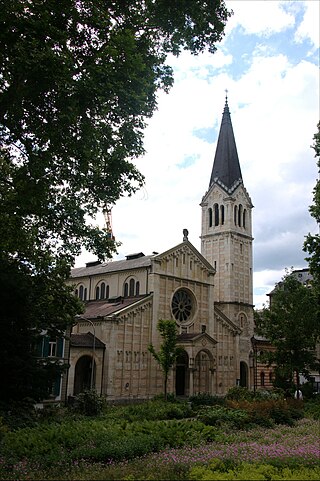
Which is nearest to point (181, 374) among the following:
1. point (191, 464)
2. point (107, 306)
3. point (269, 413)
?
point (107, 306)

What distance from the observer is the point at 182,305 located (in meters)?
47.0

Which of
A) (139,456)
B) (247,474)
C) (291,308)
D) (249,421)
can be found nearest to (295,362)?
(291,308)

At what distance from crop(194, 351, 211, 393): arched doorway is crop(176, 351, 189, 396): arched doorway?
3.75 ft

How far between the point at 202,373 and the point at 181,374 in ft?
7.65

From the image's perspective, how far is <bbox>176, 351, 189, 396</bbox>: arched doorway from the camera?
44781mm

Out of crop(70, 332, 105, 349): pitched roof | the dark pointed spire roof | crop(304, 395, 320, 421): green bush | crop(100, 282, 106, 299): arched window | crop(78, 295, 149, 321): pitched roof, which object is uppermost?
the dark pointed spire roof

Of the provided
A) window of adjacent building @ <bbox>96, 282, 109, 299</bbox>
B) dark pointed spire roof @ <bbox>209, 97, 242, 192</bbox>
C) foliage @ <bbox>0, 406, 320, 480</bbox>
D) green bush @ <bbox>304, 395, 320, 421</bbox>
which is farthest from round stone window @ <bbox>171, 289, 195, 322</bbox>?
foliage @ <bbox>0, 406, 320, 480</bbox>

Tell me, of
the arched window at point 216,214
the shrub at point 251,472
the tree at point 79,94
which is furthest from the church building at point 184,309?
the shrub at point 251,472

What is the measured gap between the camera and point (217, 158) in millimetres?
60906

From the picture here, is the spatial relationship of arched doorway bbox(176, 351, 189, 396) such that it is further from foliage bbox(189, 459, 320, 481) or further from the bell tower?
foliage bbox(189, 459, 320, 481)

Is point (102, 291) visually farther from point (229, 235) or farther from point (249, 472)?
point (249, 472)

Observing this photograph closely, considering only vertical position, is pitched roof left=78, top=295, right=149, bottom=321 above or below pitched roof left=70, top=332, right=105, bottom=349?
above

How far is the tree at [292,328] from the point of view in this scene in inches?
1304

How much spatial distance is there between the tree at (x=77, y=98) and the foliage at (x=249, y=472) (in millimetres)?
8202
